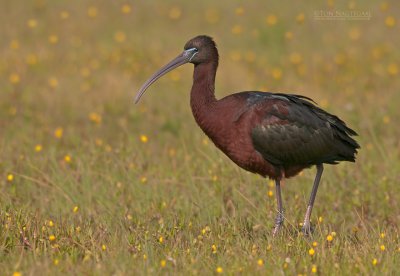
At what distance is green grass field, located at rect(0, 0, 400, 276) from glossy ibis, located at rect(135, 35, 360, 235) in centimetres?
36

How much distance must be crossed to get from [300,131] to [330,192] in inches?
44.2

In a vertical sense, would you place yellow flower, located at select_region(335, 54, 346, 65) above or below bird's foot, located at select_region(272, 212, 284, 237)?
above

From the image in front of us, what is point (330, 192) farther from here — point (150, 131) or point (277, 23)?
point (277, 23)

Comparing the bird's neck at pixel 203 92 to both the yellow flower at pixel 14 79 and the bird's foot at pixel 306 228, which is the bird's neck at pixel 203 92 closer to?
the bird's foot at pixel 306 228

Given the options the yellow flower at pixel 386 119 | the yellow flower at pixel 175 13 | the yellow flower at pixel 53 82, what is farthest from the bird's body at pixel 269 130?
the yellow flower at pixel 175 13

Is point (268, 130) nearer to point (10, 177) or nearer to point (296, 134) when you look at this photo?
point (296, 134)

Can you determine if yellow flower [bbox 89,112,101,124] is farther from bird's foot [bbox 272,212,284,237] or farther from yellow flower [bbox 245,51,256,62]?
bird's foot [bbox 272,212,284,237]

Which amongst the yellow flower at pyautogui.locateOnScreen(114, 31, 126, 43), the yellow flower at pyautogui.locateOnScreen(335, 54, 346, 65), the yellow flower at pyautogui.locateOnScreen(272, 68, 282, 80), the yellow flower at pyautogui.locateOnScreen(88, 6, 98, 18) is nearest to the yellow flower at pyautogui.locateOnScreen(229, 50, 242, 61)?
the yellow flower at pyautogui.locateOnScreen(272, 68, 282, 80)

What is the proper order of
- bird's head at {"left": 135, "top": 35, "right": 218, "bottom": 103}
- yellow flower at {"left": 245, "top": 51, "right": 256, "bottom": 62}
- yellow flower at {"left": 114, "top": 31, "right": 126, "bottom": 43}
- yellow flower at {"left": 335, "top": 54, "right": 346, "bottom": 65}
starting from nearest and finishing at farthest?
bird's head at {"left": 135, "top": 35, "right": 218, "bottom": 103} → yellow flower at {"left": 335, "top": 54, "right": 346, "bottom": 65} → yellow flower at {"left": 245, "top": 51, "right": 256, "bottom": 62} → yellow flower at {"left": 114, "top": 31, "right": 126, "bottom": 43}

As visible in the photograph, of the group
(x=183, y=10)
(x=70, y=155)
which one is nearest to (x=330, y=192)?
(x=70, y=155)

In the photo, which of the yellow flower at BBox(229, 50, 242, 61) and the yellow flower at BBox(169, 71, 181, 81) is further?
the yellow flower at BBox(229, 50, 242, 61)

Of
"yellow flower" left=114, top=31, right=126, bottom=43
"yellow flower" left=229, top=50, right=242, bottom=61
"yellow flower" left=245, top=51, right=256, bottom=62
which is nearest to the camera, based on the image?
"yellow flower" left=229, top=50, right=242, bottom=61

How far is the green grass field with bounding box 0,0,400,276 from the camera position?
546cm

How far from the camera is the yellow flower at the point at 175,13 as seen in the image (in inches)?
586
